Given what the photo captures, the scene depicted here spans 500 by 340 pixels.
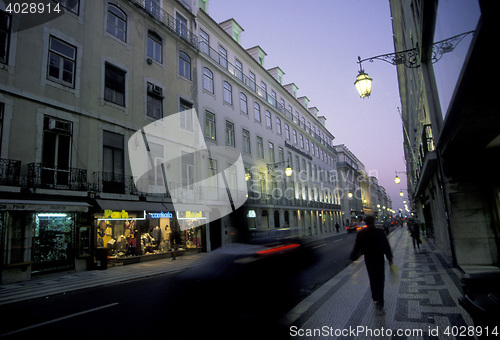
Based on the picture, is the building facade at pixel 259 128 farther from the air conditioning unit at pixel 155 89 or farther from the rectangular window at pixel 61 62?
the rectangular window at pixel 61 62

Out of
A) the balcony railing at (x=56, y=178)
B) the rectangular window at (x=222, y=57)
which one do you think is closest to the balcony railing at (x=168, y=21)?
the rectangular window at (x=222, y=57)

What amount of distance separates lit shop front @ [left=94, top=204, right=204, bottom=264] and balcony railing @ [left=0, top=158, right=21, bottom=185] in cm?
381

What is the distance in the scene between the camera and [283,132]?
37281 mm

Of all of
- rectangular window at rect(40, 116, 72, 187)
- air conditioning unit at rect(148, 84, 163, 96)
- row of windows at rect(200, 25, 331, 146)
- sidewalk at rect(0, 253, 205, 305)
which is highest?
row of windows at rect(200, 25, 331, 146)

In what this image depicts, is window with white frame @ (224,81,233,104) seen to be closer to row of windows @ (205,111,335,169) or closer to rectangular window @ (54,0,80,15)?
row of windows @ (205,111,335,169)

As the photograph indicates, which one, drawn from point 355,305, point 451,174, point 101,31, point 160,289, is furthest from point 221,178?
point 355,305

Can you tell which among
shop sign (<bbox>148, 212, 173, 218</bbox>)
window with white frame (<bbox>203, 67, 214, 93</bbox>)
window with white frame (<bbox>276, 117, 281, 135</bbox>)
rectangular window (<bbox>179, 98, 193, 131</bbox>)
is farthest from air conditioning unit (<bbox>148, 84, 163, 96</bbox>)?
window with white frame (<bbox>276, 117, 281, 135</bbox>)

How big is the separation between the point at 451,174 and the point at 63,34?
59.4 feet

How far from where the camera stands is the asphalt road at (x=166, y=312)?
4.79 m

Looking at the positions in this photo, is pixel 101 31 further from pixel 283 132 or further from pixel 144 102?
pixel 283 132

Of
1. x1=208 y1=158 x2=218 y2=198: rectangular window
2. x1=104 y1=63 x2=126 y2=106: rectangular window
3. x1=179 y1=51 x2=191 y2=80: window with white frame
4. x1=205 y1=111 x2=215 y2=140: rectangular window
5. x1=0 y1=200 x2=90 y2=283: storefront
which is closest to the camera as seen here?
x1=0 y1=200 x2=90 y2=283: storefront

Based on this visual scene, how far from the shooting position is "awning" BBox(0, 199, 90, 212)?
10.4 m

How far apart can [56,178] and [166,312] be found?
10.2 m

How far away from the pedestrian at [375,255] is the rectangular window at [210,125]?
1852 centimetres
